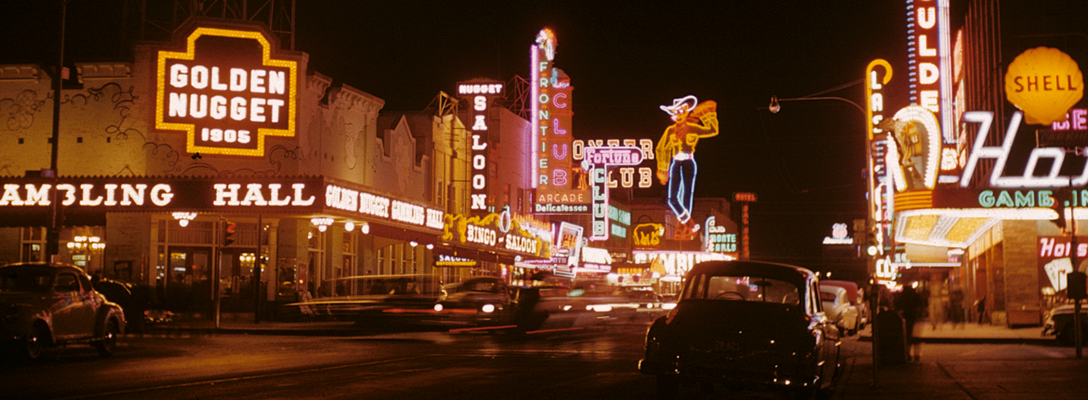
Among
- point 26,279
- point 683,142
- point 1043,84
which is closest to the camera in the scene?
point 26,279

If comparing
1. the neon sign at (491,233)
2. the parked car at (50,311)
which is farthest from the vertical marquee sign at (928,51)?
the parked car at (50,311)

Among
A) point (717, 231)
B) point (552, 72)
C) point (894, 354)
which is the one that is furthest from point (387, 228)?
point (717, 231)

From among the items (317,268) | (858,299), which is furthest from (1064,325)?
(317,268)

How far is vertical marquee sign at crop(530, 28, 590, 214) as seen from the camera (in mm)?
52031

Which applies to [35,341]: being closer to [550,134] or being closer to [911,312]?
[911,312]

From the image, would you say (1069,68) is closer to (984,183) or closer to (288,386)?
(984,183)

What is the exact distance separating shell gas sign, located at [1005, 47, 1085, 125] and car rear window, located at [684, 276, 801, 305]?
1868 cm

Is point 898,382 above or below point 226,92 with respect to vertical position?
below

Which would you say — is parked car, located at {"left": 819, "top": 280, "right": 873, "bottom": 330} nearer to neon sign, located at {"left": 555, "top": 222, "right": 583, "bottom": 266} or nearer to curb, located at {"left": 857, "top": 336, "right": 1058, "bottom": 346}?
curb, located at {"left": 857, "top": 336, "right": 1058, "bottom": 346}

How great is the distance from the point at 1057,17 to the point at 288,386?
25277 millimetres

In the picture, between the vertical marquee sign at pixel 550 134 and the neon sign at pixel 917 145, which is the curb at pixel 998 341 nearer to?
the neon sign at pixel 917 145

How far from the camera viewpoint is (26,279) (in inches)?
654

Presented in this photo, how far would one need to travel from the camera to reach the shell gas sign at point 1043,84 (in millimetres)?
26406

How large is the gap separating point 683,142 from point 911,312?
1846 inches
